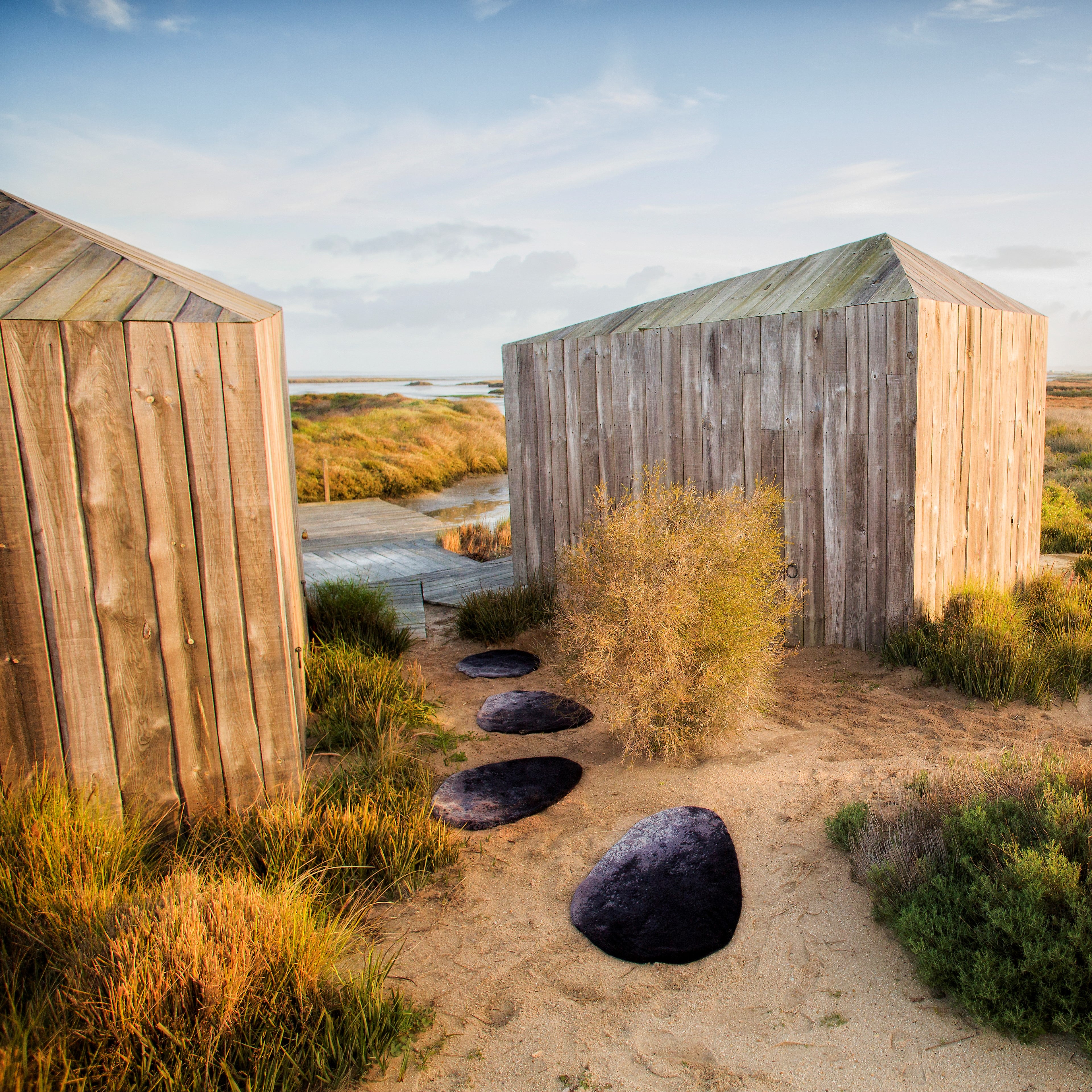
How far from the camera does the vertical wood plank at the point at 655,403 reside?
239 inches

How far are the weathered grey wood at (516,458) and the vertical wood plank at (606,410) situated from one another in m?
1.01

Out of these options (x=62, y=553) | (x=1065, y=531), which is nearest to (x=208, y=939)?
(x=62, y=553)

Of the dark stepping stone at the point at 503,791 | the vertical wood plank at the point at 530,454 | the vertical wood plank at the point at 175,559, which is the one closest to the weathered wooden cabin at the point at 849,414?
the vertical wood plank at the point at 530,454

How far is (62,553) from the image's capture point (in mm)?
2766

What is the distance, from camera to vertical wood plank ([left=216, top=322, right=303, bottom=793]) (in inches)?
111

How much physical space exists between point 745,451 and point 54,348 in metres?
4.29

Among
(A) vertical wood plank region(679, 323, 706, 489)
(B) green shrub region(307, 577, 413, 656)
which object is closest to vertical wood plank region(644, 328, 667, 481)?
(A) vertical wood plank region(679, 323, 706, 489)

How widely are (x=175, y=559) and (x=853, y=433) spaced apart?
4.04m

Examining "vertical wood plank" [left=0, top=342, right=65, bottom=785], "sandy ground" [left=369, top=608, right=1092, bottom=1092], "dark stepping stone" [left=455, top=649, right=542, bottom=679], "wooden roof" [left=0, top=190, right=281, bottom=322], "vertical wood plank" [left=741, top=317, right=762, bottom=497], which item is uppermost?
"wooden roof" [left=0, top=190, right=281, bottom=322]

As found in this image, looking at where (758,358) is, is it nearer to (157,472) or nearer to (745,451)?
(745,451)

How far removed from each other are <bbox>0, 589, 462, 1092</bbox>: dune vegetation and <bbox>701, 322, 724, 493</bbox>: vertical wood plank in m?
3.40

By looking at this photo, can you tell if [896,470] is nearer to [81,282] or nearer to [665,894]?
[665,894]

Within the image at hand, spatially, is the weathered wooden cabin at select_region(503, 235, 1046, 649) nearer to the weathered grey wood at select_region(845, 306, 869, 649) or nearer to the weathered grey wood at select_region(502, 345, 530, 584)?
the weathered grey wood at select_region(845, 306, 869, 649)

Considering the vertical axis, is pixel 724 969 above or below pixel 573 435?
below
